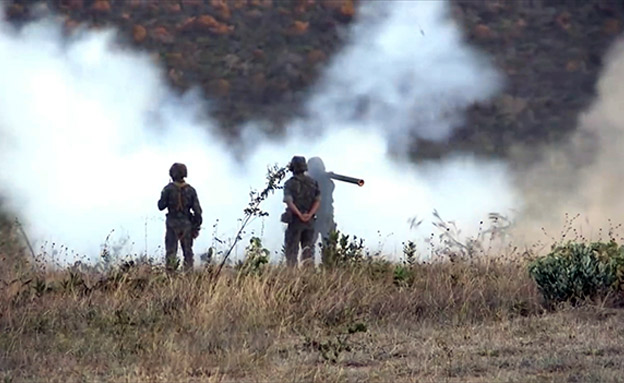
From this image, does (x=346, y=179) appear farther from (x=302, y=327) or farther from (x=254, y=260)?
(x=302, y=327)

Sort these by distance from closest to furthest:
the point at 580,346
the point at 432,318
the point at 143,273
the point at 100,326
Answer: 1. the point at 580,346
2. the point at 100,326
3. the point at 432,318
4. the point at 143,273

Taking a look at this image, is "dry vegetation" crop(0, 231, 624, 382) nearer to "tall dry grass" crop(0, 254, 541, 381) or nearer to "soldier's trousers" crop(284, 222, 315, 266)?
"tall dry grass" crop(0, 254, 541, 381)

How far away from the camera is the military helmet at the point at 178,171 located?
43.8 feet

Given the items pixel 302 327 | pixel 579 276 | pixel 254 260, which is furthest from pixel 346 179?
pixel 302 327

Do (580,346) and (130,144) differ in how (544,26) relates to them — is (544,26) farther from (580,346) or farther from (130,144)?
(580,346)

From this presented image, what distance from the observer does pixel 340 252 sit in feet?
38.4

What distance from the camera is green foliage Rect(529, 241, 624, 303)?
1041 centimetres

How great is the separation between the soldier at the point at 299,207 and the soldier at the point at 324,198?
1.91ft

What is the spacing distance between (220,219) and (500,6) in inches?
153

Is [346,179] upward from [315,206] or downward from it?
upward

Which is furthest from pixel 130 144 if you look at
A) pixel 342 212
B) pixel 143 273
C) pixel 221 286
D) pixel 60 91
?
pixel 221 286

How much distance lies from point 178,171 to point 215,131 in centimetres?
104

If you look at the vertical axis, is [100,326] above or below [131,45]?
below

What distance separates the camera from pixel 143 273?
11078 mm
